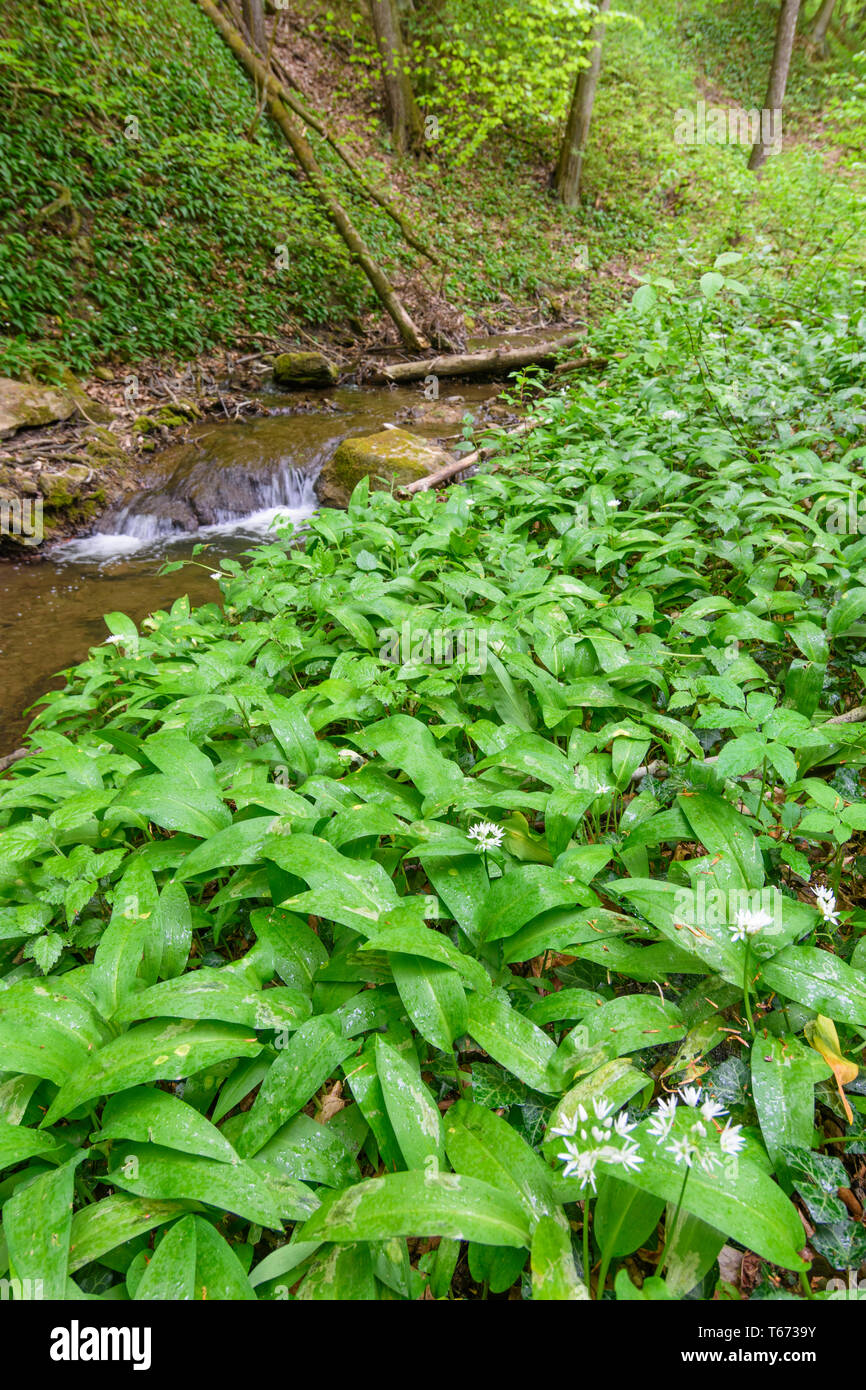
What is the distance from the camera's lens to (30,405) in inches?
275

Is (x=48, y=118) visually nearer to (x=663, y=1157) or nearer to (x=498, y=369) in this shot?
(x=498, y=369)

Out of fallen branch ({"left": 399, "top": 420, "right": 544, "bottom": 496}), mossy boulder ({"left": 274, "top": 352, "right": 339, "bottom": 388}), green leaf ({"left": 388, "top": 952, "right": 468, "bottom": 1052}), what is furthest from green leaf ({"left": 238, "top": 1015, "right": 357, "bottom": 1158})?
mossy boulder ({"left": 274, "top": 352, "right": 339, "bottom": 388})

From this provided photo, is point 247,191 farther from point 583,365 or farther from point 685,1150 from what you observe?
point 685,1150

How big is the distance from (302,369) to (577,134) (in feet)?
36.7

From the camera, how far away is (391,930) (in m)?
1.32

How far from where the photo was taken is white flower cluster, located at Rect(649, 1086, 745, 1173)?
36.8 inches

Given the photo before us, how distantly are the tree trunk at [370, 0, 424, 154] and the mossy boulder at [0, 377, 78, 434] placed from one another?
1035cm

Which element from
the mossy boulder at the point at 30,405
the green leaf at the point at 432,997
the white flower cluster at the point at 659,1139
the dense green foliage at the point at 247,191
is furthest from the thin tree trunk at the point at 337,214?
the white flower cluster at the point at 659,1139

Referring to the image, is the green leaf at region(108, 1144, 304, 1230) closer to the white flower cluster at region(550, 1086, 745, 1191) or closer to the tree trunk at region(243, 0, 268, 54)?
the white flower cluster at region(550, 1086, 745, 1191)

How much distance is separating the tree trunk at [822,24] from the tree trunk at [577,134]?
46.0ft

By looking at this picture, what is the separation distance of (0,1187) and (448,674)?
1.70m

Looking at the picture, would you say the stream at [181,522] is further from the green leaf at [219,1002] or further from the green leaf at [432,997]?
the green leaf at [432,997]

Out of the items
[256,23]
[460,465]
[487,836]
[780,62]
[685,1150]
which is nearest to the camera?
[685,1150]

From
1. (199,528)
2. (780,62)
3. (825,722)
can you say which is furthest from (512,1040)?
(780,62)
